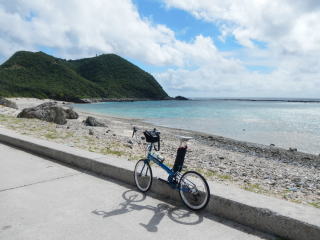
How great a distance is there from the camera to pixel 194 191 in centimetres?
478

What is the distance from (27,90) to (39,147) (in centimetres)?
11646

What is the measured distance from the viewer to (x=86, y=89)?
497 feet

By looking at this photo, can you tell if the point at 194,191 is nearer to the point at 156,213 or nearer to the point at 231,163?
the point at 156,213

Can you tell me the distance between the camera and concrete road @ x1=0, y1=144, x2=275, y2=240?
154 inches

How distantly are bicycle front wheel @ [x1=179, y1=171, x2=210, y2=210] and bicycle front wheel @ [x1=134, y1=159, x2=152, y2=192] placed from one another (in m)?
0.88

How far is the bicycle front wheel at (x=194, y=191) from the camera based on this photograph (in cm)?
470

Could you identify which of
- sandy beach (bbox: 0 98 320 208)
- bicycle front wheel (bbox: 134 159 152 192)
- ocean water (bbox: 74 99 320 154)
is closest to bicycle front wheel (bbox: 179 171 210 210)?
bicycle front wheel (bbox: 134 159 152 192)

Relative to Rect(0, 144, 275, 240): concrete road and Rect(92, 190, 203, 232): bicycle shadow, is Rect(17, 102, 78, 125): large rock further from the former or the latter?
Rect(92, 190, 203, 232): bicycle shadow

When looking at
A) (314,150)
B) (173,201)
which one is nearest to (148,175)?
(173,201)

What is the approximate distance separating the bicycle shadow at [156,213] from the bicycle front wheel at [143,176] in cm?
40

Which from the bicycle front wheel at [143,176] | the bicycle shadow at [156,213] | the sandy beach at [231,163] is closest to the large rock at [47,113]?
the sandy beach at [231,163]

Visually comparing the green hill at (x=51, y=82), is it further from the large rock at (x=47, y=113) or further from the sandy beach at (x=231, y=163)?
the sandy beach at (x=231, y=163)

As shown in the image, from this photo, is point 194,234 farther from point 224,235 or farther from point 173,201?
point 173,201

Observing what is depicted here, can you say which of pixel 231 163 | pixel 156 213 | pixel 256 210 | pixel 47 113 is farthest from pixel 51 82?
pixel 256 210
